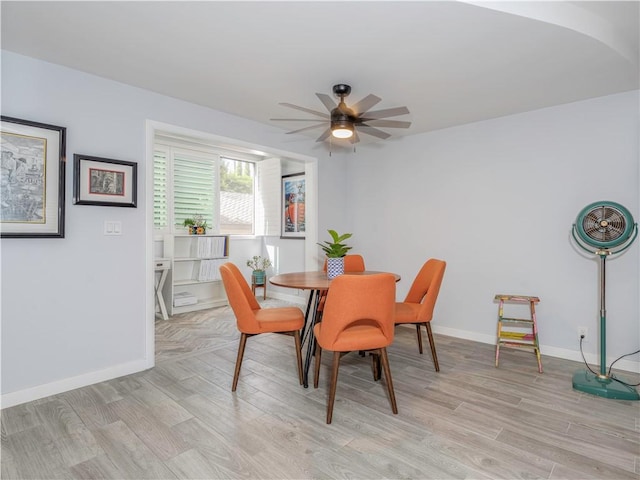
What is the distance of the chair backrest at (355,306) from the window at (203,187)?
378cm

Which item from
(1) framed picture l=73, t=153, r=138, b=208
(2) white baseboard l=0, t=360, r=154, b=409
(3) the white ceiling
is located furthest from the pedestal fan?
(1) framed picture l=73, t=153, r=138, b=208

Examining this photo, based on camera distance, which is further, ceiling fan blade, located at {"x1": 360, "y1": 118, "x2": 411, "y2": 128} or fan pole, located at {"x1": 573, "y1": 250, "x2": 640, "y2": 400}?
ceiling fan blade, located at {"x1": 360, "y1": 118, "x2": 411, "y2": 128}

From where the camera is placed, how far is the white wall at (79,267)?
7.57 feet

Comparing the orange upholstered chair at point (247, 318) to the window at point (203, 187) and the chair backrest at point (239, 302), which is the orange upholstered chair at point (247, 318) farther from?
the window at point (203, 187)

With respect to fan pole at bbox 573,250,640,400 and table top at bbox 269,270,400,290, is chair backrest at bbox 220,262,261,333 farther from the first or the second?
fan pole at bbox 573,250,640,400

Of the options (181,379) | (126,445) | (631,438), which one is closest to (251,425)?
(126,445)

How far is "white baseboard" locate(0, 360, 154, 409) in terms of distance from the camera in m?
2.28

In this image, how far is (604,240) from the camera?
267cm

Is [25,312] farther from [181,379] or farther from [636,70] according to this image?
[636,70]

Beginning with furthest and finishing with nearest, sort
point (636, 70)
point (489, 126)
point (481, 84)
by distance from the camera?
point (489, 126) < point (481, 84) < point (636, 70)

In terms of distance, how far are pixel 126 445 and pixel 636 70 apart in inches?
165

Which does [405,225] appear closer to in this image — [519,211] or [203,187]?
[519,211]

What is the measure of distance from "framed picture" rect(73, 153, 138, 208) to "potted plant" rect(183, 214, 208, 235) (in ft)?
7.43

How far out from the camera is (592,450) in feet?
6.00
